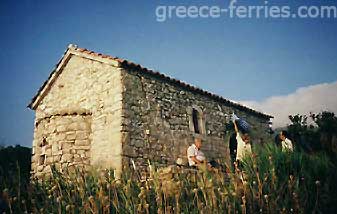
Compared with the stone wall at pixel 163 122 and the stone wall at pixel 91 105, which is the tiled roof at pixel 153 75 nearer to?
the stone wall at pixel 163 122

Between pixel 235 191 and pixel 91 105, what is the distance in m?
6.99

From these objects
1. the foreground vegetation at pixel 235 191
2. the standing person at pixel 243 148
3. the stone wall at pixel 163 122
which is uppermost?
the stone wall at pixel 163 122

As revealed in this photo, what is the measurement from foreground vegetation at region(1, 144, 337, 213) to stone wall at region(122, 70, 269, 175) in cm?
419

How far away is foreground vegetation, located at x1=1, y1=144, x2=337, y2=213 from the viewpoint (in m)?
3.36

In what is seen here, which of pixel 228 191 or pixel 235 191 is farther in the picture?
pixel 228 191

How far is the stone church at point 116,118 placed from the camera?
8570 millimetres

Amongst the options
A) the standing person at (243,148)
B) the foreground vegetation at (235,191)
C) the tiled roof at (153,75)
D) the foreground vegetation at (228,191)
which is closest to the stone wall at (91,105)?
the tiled roof at (153,75)

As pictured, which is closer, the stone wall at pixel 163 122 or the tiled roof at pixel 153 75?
the stone wall at pixel 163 122

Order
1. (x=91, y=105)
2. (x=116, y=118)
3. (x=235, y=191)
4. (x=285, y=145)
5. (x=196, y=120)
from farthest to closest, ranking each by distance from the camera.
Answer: (x=196, y=120)
(x=91, y=105)
(x=116, y=118)
(x=285, y=145)
(x=235, y=191)

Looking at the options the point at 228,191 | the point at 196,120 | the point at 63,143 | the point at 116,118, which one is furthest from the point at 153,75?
the point at 228,191

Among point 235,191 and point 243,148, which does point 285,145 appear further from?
point 235,191

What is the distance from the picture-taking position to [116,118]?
8.54 m

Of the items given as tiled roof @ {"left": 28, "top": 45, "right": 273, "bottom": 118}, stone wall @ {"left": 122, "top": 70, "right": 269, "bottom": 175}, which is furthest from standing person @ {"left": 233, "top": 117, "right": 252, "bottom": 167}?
tiled roof @ {"left": 28, "top": 45, "right": 273, "bottom": 118}

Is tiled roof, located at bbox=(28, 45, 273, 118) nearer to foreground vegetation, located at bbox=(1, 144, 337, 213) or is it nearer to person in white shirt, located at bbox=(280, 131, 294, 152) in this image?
person in white shirt, located at bbox=(280, 131, 294, 152)
